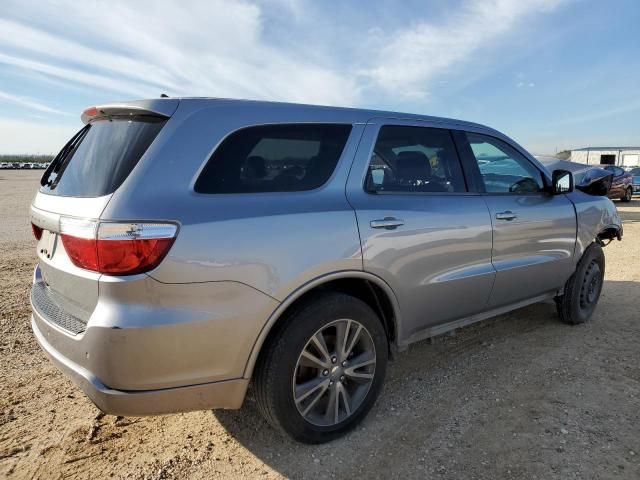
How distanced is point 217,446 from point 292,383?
65 centimetres

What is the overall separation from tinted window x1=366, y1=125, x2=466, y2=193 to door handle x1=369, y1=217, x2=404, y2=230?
0.20 metres

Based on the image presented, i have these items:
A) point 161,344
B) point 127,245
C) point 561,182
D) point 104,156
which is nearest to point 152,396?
point 161,344

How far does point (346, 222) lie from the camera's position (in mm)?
2551

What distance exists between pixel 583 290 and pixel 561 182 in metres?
1.17

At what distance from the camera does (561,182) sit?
4.11m

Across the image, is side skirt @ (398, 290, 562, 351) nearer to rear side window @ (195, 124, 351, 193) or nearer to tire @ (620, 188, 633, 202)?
rear side window @ (195, 124, 351, 193)

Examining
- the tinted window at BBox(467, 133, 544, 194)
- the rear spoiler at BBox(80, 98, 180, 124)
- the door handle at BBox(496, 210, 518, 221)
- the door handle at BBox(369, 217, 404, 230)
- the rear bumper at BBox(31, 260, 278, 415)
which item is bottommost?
the rear bumper at BBox(31, 260, 278, 415)

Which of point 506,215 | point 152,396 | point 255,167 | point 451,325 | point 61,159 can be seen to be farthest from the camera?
point 506,215

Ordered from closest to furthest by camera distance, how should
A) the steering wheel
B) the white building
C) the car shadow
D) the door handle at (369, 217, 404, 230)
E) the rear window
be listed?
the rear window, the car shadow, the door handle at (369, 217, 404, 230), the steering wheel, the white building

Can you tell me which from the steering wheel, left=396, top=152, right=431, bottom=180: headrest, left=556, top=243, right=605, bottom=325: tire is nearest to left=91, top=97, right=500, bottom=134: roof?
left=396, top=152, right=431, bottom=180: headrest

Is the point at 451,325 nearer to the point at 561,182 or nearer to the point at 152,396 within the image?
the point at 561,182

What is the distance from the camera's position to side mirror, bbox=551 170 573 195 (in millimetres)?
4066

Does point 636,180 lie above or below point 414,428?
above

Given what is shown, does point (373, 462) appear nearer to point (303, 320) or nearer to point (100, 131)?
point (303, 320)
